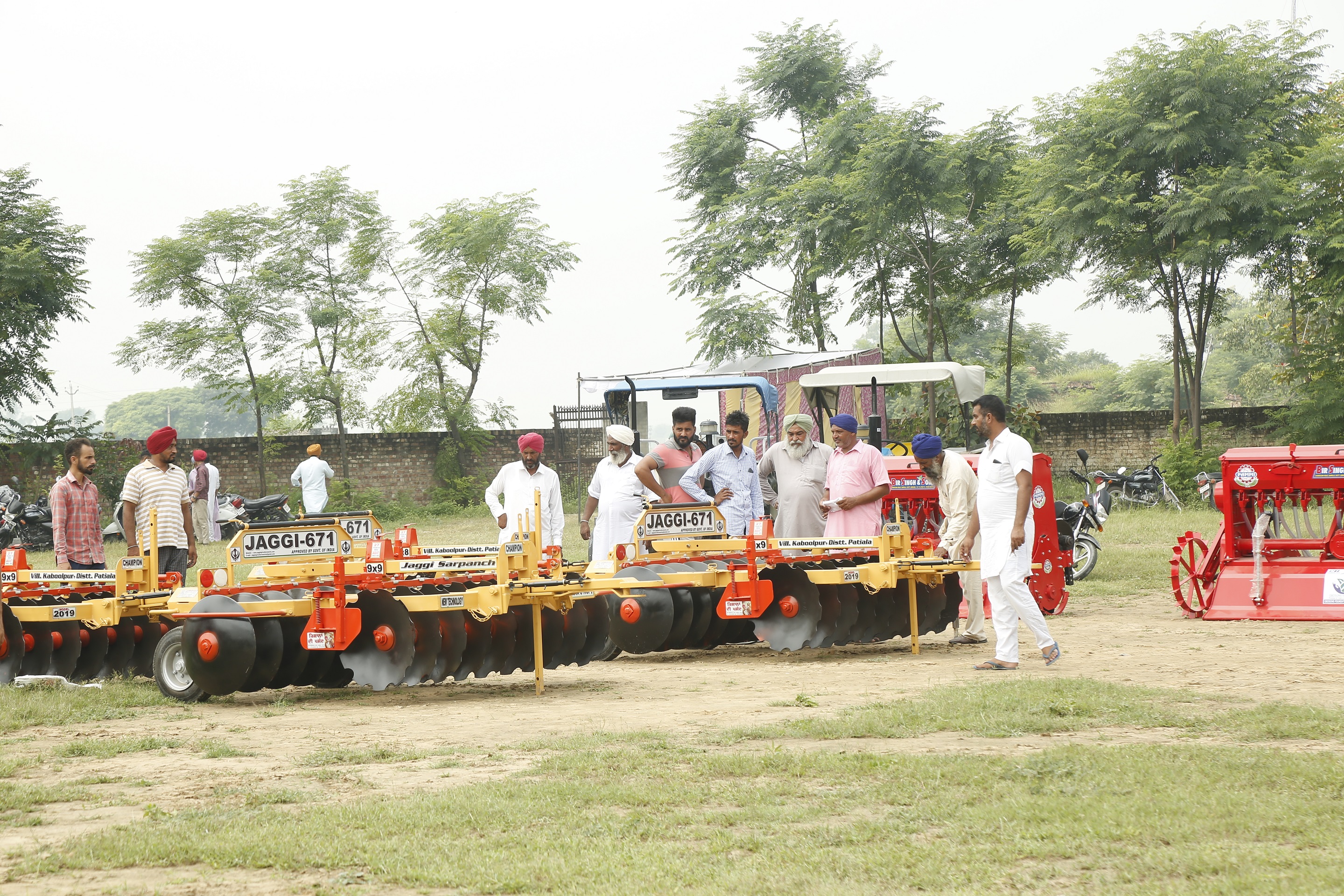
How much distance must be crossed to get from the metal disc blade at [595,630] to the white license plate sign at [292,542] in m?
1.75

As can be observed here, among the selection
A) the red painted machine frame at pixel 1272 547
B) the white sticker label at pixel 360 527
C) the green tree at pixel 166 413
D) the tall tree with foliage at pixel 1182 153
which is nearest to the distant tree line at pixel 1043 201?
the tall tree with foliage at pixel 1182 153

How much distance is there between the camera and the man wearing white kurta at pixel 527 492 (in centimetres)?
972

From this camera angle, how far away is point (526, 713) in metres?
7.34

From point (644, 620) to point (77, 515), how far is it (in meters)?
4.16

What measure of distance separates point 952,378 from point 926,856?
43.1ft

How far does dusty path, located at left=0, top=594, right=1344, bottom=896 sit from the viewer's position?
17.3 feet

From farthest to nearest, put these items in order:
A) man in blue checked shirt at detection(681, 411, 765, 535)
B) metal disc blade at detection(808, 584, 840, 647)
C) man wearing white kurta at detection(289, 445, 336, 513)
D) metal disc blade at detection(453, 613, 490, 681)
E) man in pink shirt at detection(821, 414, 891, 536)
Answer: man wearing white kurta at detection(289, 445, 336, 513) < man in blue checked shirt at detection(681, 411, 765, 535) < man in pink shirt at detection(821, 414, 891, 536) < metal disc blade at detection(808, 584, 840, 647) < metal disc blade at detection(453, 613, 490, 681)

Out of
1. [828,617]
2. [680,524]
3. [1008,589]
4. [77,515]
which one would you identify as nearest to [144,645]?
[77,515]

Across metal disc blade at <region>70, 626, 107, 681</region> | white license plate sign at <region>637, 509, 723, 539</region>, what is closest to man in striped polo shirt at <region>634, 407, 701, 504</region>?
white license plate sign at <region>637, 509, 723, 539</region>

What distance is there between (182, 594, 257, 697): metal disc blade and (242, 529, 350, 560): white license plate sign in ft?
2.08

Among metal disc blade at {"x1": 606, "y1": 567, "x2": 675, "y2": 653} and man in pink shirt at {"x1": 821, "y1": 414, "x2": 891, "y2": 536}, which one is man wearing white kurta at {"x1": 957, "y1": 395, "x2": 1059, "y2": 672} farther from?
metal disc blade at {"x1": 606, "y1": 567, "x2": 675, "y2": 653}

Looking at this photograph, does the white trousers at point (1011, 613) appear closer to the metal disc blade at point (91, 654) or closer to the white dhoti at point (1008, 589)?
the white dhoti at point (1008, 589)

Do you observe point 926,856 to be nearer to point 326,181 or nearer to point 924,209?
point 924,209

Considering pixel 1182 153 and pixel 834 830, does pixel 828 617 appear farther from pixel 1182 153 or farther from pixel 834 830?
pixel 1182 153
